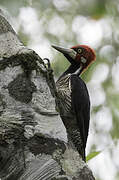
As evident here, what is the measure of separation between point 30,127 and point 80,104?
5.49ft

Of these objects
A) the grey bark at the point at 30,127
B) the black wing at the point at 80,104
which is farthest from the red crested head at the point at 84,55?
the grey bark at the point at 30,127

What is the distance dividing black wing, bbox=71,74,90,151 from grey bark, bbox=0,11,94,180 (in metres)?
1.20

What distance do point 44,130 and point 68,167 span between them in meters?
0.22

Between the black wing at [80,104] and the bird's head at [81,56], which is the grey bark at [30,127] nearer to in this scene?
the black wing at [80,104]

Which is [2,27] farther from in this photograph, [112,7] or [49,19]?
[49,19]

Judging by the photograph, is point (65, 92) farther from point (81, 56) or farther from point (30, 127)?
point (30, 127)

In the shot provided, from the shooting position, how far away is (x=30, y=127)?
6.43ft

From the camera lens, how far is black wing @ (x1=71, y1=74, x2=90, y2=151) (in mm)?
3434

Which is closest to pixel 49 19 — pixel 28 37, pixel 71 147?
pixel 28 37

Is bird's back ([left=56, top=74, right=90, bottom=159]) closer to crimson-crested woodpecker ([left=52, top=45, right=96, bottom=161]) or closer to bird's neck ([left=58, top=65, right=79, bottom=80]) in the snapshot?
crimson-crested woodpecker ([left=52, top=45, right=96, bottom=161])

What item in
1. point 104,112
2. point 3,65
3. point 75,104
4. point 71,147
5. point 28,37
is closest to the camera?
point 71,147

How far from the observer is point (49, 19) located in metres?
6.78

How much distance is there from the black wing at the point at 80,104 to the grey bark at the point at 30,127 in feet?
3.94

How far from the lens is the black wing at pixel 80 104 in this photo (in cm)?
343
